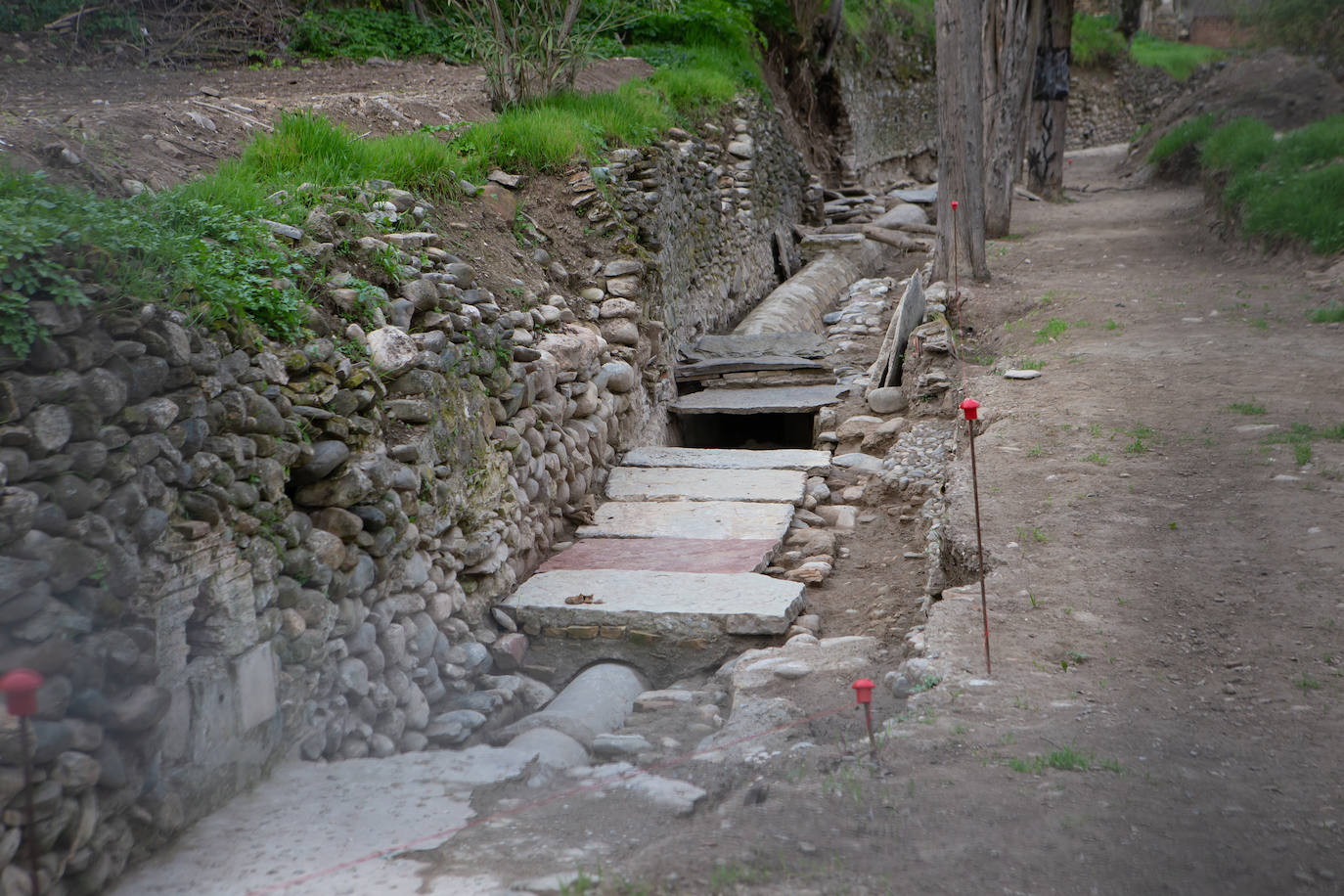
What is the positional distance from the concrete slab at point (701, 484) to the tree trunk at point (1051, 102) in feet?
41.7

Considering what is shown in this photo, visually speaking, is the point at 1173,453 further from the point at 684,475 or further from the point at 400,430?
the point at 400,430

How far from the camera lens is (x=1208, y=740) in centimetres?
304

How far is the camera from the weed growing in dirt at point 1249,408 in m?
5.96

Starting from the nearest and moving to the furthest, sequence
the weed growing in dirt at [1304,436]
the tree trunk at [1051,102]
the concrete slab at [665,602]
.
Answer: the concrete slab at [665,602] < the weed growing in dirt at [1304,436] < the tree trunk at [1051,102]

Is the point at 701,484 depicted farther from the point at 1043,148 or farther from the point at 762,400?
the point at 1043,148

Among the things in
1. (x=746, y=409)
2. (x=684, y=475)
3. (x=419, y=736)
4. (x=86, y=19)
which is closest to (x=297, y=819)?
(x=419, y=736)

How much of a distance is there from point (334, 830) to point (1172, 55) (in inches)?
1242

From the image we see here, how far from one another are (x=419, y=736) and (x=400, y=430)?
129cm

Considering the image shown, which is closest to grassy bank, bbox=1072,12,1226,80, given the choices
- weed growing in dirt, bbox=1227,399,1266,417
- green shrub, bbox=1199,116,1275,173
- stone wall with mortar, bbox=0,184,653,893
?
green shrub, bbox=1199,116,1275,173

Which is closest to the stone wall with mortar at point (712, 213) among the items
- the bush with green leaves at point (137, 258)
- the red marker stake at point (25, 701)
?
the bush with green leaves at point (137, 258)

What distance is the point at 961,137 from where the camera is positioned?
10.4m

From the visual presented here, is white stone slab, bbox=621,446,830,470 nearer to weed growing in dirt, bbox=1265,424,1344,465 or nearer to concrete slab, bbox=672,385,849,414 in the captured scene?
concrete slab, bbox=672,385,849,414

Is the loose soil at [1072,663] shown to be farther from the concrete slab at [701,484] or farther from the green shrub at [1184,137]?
the green shrub at [1184,137]

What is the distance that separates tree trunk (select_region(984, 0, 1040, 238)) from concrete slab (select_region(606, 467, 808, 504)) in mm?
8290
